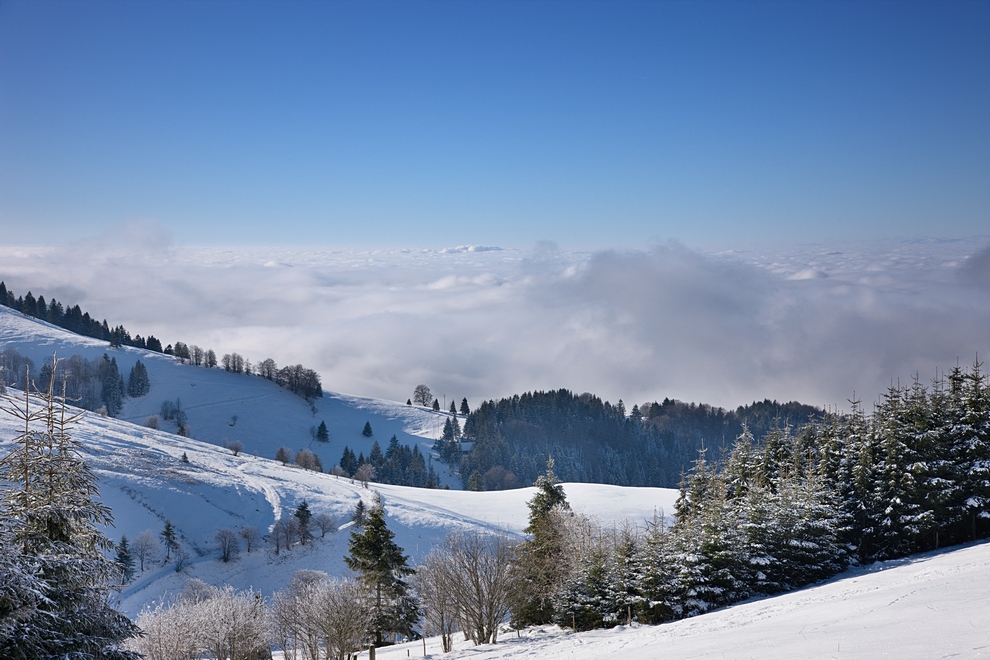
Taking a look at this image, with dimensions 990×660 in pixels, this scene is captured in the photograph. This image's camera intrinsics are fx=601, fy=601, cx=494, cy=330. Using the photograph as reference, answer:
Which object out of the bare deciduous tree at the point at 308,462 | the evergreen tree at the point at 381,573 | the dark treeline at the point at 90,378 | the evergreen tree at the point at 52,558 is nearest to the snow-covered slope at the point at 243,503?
the bare deciduous tree at the point at 308,462

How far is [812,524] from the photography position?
3628 cm

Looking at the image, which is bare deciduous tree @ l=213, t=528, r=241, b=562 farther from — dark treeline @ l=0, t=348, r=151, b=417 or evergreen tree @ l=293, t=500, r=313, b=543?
dark treeline @ l=0, t=348, r=151, b=417

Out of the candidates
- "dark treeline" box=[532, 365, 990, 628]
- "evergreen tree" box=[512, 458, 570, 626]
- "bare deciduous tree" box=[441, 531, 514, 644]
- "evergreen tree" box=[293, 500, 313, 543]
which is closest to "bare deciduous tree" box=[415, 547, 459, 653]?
"bare deciduous tree" box=[441, 531, 514, 644]

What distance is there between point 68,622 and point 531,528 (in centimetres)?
3208

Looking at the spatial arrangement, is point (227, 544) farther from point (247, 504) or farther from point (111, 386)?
point (111, 386)

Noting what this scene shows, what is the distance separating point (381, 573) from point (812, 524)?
26.3 m

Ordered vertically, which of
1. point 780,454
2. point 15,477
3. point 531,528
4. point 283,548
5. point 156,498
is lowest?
point 283,548

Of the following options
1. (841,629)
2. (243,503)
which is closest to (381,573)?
(841,629)

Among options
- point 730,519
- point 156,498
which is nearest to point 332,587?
point 730,519

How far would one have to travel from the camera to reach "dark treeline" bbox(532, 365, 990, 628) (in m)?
34.0

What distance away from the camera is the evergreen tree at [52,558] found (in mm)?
12164

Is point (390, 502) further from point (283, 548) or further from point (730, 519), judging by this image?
point (730, 519)

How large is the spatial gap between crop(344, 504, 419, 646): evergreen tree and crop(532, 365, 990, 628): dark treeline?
25.7 ft

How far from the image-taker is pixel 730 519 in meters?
36.3
